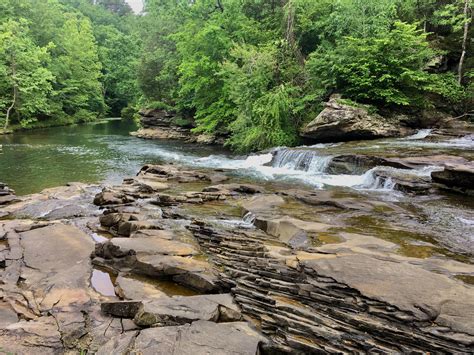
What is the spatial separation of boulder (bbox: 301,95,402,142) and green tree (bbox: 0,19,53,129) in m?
28.8

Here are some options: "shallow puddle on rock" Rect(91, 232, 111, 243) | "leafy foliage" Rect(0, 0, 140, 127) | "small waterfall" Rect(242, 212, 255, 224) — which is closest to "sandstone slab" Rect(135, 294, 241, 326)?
"small waterfall" Rect(242, 212, 255, 224)

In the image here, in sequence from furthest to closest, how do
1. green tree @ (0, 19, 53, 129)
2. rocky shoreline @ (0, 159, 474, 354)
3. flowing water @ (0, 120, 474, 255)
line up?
green tree @ (0, 19, 53, 129)
flowing water @ (0, 120, 474, 255)
rocky shoreline @ (0, 159, 474, 354)

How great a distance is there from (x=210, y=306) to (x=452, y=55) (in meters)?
23.0

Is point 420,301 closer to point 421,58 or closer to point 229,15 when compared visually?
point 421,58

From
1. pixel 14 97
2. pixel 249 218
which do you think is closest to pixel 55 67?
pixel 14 97

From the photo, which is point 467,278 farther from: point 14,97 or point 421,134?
point 14,97

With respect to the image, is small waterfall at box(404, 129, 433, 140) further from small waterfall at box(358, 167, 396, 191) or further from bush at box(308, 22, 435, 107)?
small waterfall at box(358, 167, 396, 191)

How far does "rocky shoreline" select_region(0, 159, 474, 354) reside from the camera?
395 cm

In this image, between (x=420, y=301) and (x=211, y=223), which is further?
(x=211, y=223)

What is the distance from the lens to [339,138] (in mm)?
18438

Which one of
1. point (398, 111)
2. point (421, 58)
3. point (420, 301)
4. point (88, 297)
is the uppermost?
point (421, 58)

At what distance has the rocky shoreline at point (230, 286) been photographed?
395 cm

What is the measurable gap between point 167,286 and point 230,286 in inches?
39.9

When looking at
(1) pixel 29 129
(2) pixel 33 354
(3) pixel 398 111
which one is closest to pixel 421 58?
(3) pixel 398 111
